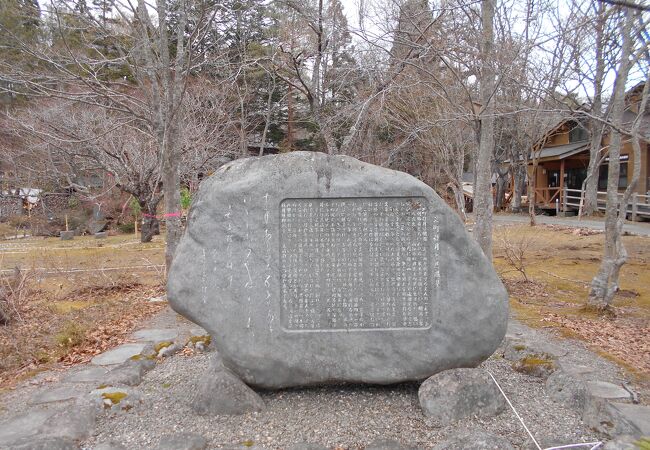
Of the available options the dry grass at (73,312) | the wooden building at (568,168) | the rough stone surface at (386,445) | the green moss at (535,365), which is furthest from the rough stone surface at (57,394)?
the wooden building at (568,168)

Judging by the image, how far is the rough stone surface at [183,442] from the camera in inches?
117

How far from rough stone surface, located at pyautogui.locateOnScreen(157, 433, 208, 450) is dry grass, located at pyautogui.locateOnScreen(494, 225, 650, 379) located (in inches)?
150

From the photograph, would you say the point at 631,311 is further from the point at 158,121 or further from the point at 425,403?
the point at 158,121

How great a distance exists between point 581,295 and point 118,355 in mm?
6883

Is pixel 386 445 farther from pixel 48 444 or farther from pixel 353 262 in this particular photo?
pixel 48 444

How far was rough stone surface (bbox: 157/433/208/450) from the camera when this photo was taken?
296 cm

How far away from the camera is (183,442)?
9.87ft

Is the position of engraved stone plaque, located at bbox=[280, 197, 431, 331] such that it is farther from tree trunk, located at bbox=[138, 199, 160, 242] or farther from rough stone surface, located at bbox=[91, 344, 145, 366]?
tree trunk, located at bbox=[138, 199, 160, 242]

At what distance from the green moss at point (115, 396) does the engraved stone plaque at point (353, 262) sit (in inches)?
55.3

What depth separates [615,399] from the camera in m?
3.53

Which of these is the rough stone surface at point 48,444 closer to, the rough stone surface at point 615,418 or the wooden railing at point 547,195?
the rough stone surface at point 615,418

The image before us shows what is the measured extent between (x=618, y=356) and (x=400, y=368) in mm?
2591

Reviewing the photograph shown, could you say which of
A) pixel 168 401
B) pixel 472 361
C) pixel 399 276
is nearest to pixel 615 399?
pixel 472 361

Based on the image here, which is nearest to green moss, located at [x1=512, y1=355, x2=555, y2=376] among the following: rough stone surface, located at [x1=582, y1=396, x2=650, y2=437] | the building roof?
rough stone surface, located at [x1=582, y1=396, x2=650, y2=437]
